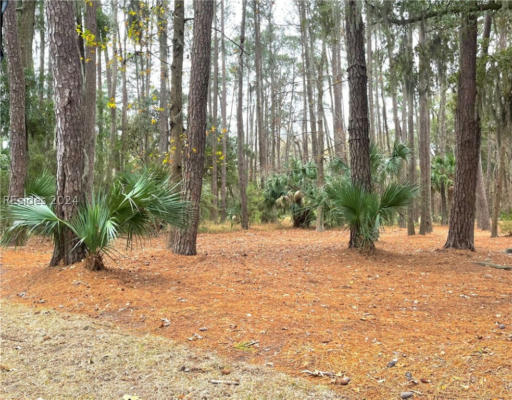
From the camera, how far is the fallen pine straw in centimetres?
279

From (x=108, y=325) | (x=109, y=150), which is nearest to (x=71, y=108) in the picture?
(x=108, y=325)

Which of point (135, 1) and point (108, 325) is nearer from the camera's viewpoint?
point (108, 325)

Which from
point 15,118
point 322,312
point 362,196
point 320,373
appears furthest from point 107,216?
point 15,118

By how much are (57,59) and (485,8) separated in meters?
7.81

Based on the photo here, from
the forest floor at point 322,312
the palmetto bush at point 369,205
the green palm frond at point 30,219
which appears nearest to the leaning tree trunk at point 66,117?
the green palm frond at point 30,219

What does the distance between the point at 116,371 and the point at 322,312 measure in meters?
2.22

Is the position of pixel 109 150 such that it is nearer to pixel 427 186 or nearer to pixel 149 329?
pixel 427 186

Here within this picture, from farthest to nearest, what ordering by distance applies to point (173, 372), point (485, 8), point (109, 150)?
point (109, 150) < point (485, 8) < point (173, 372)

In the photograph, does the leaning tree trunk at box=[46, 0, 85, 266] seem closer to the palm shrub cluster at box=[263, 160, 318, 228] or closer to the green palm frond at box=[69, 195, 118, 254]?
the green palm frond at box=[69, 195, 118, 254]

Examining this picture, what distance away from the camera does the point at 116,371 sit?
10.2ft

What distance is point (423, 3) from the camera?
8.55m

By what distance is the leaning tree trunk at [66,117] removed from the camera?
6031 mm

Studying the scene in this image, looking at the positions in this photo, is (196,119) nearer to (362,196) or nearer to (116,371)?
(362,196)

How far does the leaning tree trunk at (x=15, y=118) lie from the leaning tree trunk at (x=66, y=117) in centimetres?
470
